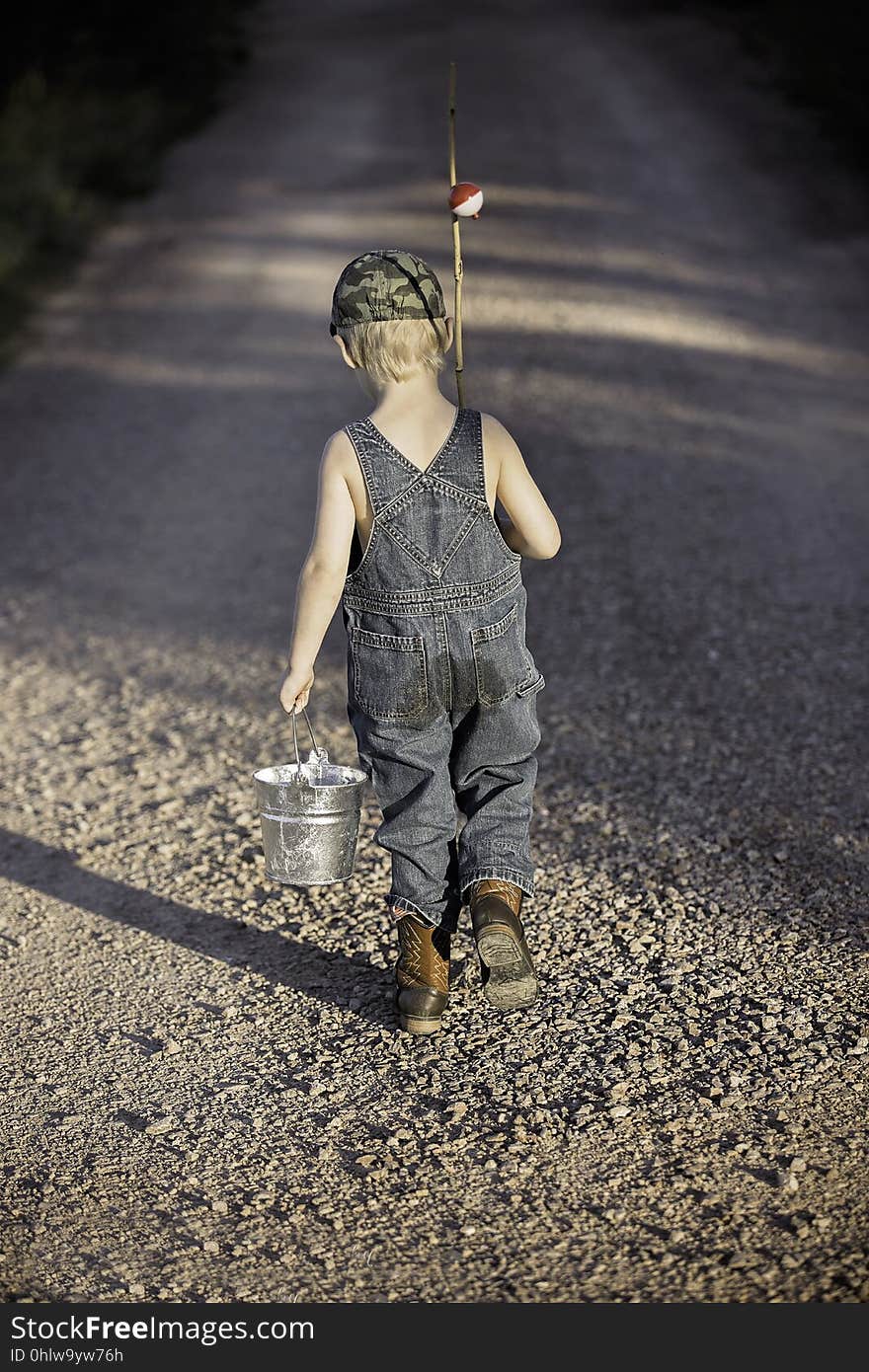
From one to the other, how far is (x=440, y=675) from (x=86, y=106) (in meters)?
15.7

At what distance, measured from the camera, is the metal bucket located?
3.37 meters

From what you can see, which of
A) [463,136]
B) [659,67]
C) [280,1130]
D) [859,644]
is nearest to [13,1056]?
[280,1130]

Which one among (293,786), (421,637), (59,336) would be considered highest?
(421,637)

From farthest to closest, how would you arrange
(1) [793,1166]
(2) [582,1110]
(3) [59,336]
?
(3) [59,336]
(2) [582,1110]
(1) [793,1166]

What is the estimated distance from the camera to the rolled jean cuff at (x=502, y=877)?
340cm

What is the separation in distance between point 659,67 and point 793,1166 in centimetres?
1997

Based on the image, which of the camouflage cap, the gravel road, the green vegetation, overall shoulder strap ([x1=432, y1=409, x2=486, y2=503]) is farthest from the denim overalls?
the green vegetation

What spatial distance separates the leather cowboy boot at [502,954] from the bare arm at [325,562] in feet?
2.28

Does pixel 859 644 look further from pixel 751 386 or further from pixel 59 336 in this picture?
pixel 59 336

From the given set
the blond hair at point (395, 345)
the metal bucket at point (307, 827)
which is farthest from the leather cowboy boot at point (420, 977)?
the blond hair at point (395, 345)

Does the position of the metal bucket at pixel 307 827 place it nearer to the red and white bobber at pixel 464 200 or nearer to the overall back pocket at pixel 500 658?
the overall back pocket at pixel 500 658

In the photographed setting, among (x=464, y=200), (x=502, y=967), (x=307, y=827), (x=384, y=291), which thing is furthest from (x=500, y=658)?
(x=464, y=200)

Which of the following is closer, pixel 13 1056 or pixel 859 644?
pixel 13 1056

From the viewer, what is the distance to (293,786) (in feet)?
11.1
